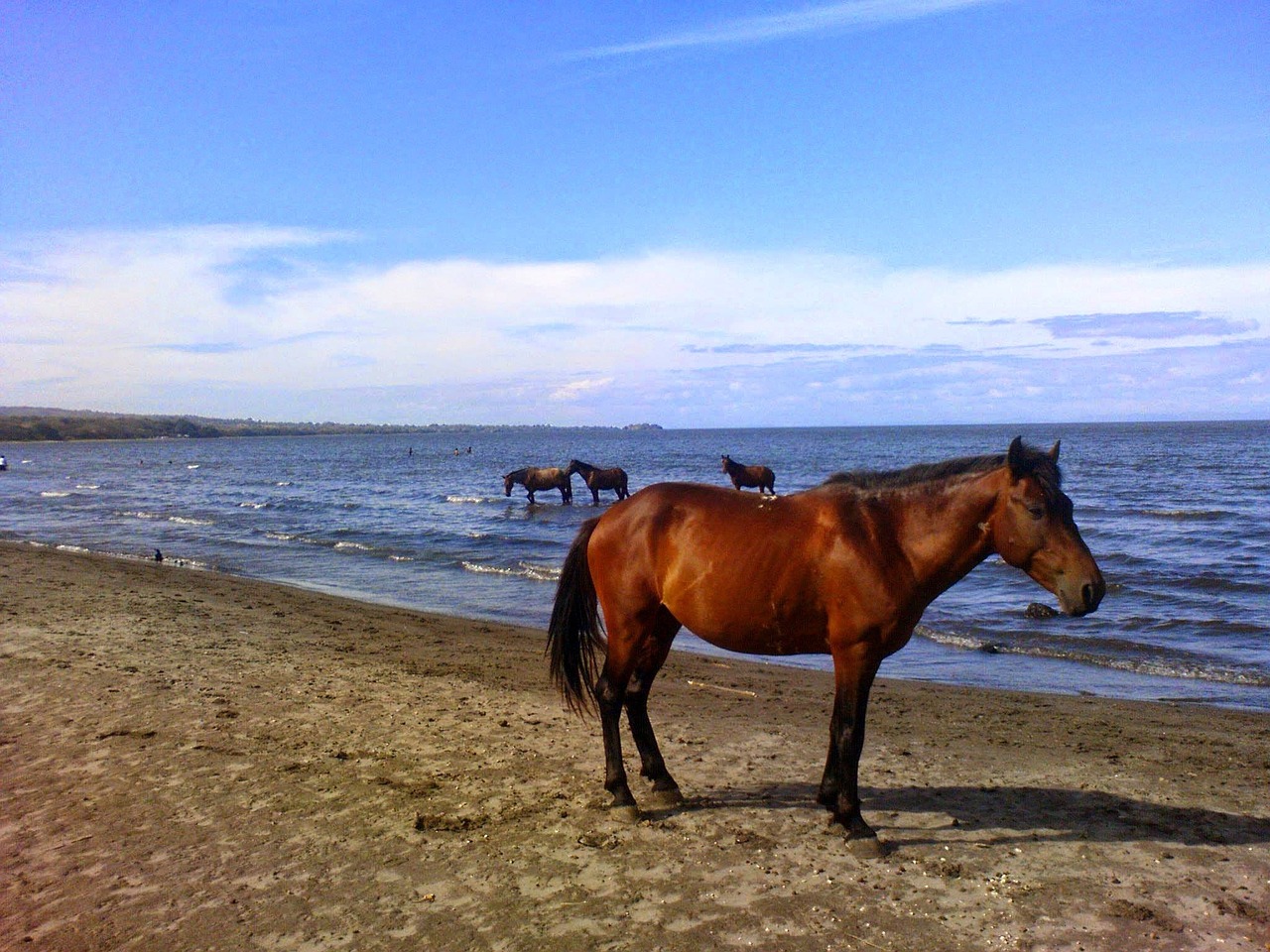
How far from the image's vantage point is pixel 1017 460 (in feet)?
15.5

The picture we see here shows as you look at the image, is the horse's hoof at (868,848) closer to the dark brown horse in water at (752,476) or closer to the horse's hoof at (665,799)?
the horse's hoof at (665,799)

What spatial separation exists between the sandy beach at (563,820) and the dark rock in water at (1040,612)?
4.37 m

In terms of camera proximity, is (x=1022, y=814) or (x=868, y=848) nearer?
(x=868, y=848)

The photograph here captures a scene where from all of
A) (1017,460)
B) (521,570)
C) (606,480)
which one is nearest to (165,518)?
(606,480)

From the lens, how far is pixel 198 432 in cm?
18412

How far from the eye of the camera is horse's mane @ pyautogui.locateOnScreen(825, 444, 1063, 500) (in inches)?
189

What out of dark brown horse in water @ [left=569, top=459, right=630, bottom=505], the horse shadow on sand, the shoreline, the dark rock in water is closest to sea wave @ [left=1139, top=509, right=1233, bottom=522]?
the dark rock in water

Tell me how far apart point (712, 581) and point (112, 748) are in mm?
4211

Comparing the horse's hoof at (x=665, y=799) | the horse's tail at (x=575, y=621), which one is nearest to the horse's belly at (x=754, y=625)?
the horse's tail at (x=575, y=621)

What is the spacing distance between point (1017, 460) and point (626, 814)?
2.91 m

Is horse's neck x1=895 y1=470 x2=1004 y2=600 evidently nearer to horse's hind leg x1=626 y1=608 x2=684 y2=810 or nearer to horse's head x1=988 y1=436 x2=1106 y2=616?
horse's head x1=988 y1=436 x2=1106 y2=616

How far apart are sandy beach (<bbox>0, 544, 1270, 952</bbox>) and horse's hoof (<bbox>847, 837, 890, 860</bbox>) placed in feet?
0.23

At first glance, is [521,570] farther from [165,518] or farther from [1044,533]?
[165,518]

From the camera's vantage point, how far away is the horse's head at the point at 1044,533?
4672 millimetres
